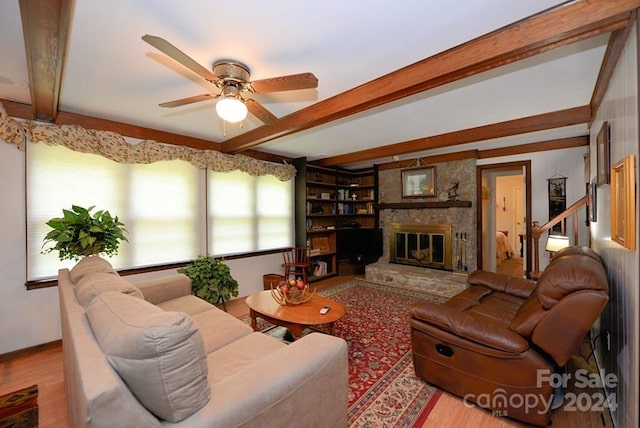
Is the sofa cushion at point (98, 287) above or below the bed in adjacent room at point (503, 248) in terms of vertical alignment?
above

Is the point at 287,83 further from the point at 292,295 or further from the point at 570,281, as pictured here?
the point at 570,281

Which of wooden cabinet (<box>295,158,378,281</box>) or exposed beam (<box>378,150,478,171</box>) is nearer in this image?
exposed beam (<box>378,150,478,171</box>)

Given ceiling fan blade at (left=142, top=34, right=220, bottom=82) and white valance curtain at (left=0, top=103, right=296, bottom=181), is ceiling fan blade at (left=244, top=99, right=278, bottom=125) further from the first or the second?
white valance curtain at (left=0, top=103, right=296, bottom=181)

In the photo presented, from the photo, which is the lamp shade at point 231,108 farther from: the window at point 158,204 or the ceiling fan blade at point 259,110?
the window at point 158,204

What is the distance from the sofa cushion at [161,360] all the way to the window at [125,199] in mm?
2676

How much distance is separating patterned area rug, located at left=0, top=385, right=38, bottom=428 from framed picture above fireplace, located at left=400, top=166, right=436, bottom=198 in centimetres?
553

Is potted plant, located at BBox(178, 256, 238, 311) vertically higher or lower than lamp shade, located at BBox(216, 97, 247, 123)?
lower

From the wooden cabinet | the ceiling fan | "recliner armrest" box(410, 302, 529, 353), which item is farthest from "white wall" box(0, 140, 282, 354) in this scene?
"recliner armrest" box(410, 302, 529, 353)

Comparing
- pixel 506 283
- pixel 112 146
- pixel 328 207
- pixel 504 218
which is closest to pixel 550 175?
pixel 506 283

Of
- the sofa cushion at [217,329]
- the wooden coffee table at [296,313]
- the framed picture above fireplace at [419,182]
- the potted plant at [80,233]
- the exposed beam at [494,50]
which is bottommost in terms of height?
the wooden coffee table at [296,313]

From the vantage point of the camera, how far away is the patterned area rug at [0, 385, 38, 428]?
174 centimetres

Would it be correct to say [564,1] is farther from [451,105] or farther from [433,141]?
[433,141]

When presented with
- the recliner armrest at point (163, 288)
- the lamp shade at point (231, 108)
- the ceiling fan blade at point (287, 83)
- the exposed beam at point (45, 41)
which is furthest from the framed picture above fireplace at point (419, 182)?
the exposed beam at point (45, 41)

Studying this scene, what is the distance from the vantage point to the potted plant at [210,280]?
9.89 ft
